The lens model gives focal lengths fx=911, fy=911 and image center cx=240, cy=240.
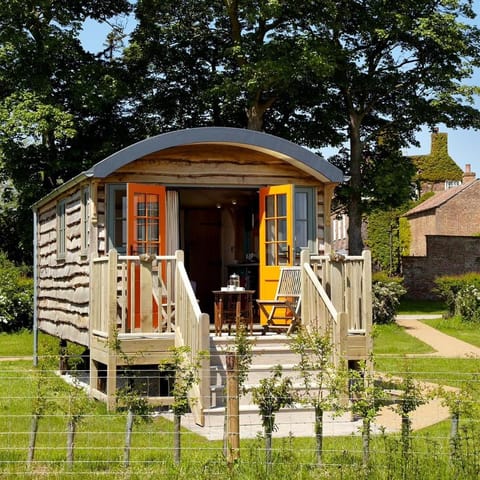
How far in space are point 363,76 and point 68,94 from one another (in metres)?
9.31

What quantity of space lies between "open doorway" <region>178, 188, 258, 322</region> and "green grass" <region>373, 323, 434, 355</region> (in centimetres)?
329

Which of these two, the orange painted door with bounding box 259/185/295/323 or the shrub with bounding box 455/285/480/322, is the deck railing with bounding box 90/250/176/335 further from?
the shrub with bounding box 455/285/480/322

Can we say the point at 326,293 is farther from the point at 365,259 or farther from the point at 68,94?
the point at 68,94

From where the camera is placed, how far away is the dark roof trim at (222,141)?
12.9m

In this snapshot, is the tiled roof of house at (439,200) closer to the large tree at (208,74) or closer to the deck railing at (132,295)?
the large tree at (208,74)

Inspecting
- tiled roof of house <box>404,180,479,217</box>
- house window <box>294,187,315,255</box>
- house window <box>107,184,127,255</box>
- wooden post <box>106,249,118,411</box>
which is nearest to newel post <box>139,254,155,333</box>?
wooden post <box>106,249,118,411</box>

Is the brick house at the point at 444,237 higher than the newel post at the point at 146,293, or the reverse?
the brick house at the point at 444,237

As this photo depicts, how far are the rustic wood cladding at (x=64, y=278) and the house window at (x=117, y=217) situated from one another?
0.70 m

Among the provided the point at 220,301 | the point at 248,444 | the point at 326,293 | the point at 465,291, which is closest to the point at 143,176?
the point at 220,301

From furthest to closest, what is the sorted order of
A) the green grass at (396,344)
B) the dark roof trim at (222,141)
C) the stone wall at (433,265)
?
the stone wall at (433,265) → the green grass at (396,344) → the dark roof trim at (222,141)

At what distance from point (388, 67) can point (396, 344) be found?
40.2 feet

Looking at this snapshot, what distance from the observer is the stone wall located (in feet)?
118

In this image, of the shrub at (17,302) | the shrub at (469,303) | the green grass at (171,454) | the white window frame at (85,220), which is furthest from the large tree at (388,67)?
the green grass at (171,454)

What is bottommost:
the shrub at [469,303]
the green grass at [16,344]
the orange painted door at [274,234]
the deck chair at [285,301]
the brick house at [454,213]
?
the green grass at [16,344]
